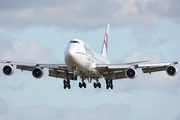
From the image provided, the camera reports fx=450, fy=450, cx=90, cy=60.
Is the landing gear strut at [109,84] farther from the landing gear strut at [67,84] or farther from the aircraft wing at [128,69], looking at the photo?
the landing gear strut at [67,84]

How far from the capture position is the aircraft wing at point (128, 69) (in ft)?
186

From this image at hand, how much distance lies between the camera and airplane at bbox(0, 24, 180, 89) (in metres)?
52.4

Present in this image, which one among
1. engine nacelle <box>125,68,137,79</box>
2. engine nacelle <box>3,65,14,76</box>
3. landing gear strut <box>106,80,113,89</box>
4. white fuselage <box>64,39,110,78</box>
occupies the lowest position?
landing gear strut <box>106,80,113,89</box>

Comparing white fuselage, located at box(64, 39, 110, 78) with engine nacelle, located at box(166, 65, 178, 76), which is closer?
white fuselage, located at box(64, 39, 110, 78)

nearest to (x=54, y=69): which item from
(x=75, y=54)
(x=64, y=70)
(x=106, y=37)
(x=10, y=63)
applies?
(x=64, y=70)

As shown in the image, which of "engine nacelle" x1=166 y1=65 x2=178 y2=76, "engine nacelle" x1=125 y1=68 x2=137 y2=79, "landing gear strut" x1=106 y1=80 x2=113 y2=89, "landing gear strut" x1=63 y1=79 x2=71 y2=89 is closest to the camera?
"engine nacelle" x1=166 y1=65 x2=178 y2=76

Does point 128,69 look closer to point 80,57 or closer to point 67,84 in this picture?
point 80,57

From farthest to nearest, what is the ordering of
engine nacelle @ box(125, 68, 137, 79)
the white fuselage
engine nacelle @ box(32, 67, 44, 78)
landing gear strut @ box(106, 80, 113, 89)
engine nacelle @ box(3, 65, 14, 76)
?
landing gear strut @ box(106, 80, 113, 89), engine nacelle @ box(3, 65, 14, 76), engine nacelle @ box(32, 67, 44, 78), engine nacelle @ box(125, 68, 137, 79), the white fuselage

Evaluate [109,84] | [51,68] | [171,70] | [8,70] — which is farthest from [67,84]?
[171,70]

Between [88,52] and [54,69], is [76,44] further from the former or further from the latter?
[54,69]

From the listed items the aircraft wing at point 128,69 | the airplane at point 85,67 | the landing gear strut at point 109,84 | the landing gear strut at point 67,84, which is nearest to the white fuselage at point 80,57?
the airplane at point 85,67

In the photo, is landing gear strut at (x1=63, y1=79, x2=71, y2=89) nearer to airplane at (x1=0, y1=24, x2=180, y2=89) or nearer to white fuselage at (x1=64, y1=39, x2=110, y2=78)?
airplane at (x1=0, y1=24, x2=180, y2=89)

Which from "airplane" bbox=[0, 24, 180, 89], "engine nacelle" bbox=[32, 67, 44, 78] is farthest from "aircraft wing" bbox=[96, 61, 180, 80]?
"engine nacelle" bbox=[32, 67, 44, 78]

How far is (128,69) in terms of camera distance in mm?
57094
